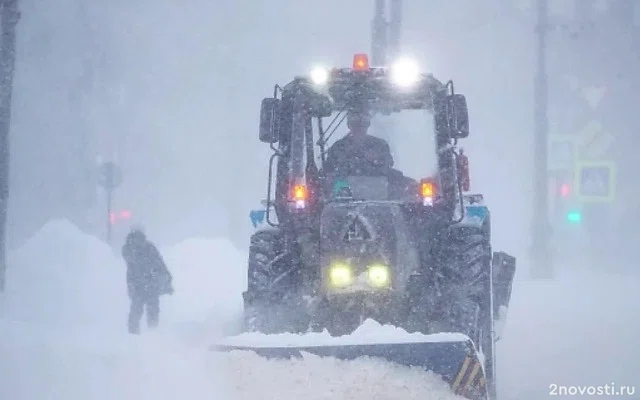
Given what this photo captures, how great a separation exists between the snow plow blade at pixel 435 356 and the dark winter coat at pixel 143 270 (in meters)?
6.75

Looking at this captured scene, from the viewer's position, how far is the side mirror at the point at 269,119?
6281mm

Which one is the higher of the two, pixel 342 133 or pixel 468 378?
pixel 342 133

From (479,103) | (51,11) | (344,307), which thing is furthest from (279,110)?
(479,103)

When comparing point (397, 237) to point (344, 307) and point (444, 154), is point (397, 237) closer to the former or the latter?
point (344, 307)

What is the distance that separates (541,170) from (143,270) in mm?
13485

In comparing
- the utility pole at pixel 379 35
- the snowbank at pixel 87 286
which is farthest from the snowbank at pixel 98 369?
the utility pole at pixel 379 35

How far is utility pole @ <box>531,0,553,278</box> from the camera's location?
70.4ft

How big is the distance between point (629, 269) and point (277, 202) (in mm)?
25679

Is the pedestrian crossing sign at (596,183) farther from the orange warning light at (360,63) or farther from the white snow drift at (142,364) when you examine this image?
the orange warning light at (360,63)

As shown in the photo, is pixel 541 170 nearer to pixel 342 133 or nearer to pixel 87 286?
pixel 87 286

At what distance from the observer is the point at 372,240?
5.55 meters

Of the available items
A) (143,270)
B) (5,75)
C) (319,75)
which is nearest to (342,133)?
(319,75)

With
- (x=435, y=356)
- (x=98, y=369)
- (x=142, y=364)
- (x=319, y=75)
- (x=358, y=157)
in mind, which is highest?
(x=319, y=75)

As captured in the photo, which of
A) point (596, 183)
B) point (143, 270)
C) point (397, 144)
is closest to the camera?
point (397, 144)
